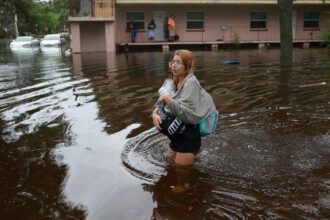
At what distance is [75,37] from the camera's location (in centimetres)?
2245

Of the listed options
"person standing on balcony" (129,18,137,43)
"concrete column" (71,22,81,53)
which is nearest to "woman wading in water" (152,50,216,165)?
"concrete column" (71,22,81,53)

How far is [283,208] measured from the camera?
2.99m

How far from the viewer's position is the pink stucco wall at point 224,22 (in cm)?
2434

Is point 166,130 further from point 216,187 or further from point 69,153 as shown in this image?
point 69,153

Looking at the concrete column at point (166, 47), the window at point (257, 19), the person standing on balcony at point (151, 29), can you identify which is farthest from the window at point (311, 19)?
the person standing on balcony at point (151, 29)

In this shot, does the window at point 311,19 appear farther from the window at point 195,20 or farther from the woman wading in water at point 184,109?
the woman wading in water at point 184,109

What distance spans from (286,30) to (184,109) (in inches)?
375

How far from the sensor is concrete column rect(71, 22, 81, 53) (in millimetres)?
22050

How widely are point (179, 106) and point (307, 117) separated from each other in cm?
324

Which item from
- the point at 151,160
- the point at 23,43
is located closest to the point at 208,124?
the point at 151,160

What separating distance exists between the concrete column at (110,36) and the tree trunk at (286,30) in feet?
42.7

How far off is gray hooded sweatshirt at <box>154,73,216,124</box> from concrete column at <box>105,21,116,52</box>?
19732 millimetres

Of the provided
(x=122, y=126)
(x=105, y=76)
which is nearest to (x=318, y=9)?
(x=105, y=76)

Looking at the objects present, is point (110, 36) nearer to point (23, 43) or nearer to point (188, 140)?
point (23, 43)
